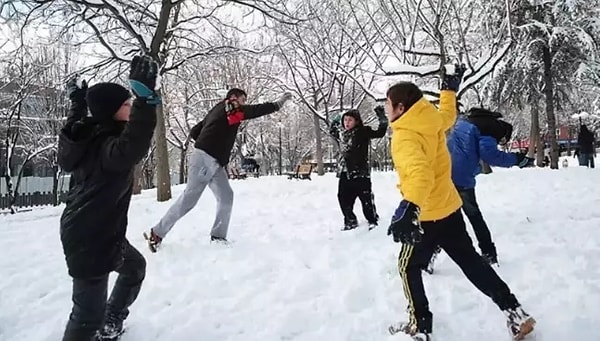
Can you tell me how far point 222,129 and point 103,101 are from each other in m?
3.01

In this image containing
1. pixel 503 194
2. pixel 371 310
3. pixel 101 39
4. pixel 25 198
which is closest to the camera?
pixel 371 310

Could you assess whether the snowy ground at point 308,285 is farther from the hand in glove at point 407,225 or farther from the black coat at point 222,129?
the black coat at point 222,129

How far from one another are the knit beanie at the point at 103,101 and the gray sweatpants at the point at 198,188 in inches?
115

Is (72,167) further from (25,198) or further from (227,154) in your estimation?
(25,198)

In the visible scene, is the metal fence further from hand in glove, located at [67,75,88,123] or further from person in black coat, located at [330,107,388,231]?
hand in glove, located at [67,75,88,123]

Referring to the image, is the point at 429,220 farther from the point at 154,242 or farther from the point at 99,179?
the point at 154,242

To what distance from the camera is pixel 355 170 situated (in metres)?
6.80

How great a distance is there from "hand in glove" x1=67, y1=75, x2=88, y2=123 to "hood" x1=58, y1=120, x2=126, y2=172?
27 cm

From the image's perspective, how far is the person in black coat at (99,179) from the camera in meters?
2.53

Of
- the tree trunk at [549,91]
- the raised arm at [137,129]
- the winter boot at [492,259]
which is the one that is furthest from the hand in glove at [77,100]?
the tree trunk at [549,91]

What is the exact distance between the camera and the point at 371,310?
3.53m

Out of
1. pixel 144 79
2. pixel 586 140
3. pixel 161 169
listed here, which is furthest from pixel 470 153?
pixel 586 140

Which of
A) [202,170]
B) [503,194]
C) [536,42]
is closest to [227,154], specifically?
[202,170]

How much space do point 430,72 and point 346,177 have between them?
618 centimetres
